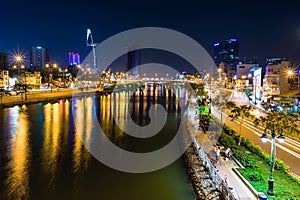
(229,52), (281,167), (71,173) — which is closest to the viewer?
(281,167)

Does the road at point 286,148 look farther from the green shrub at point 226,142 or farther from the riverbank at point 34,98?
the riverbank at point 34,98

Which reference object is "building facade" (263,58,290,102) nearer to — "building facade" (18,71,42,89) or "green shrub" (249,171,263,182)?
"green shrub" (249,171,263,182)

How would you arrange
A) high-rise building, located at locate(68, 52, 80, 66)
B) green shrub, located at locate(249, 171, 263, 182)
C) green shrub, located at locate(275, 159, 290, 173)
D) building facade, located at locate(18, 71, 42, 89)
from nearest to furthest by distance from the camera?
green shrub, located at locate(249, 171, 263, 182)
green shrub, located at locate(275, 159, 290, 173)
building facade, located at locate(18, 71, 42, 89)
high-rise building, located at locate(68, 52, 80, 66)

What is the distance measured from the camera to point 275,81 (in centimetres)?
2586

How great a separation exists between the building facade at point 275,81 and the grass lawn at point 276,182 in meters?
18.4

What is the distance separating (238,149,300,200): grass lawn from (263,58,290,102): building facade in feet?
60.3

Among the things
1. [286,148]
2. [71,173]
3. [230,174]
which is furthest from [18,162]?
[286,148]

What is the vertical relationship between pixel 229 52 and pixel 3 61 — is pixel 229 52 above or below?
above

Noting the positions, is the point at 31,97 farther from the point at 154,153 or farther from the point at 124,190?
the point at 124,190

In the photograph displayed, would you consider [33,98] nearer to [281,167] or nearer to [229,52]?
[281,167]

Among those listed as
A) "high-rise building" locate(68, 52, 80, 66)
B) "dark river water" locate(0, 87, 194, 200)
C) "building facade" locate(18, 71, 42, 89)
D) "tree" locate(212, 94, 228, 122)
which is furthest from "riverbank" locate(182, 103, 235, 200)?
"high-rise building" locate(68, 52, 80, 66)

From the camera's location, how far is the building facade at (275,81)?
25266mm

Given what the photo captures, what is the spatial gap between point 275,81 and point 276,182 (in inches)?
838

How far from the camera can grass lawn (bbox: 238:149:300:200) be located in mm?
6159
